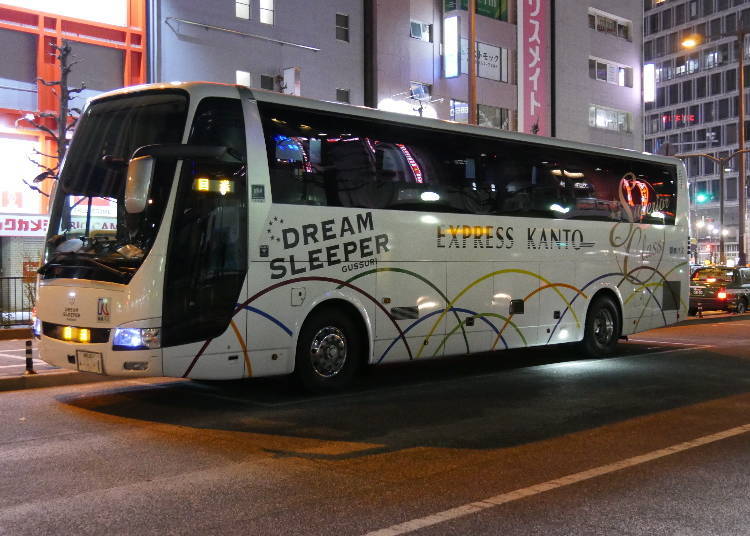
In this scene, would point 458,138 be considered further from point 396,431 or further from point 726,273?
point 726,273

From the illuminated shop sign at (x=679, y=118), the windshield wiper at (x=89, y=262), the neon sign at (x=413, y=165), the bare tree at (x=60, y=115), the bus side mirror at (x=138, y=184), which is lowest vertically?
the windshield wiper at (x=89, y=262)

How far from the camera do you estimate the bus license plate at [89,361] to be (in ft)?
30.4

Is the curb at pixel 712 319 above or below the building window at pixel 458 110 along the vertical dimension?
below

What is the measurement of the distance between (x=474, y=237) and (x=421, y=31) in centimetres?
2353

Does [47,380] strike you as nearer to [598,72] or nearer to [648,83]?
[598,72]

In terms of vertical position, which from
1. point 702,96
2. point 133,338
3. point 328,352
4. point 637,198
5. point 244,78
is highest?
point 702,96

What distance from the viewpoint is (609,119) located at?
43.4 m

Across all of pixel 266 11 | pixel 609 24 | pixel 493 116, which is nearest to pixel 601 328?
pixel 266 11

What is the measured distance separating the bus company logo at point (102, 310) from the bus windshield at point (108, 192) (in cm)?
26

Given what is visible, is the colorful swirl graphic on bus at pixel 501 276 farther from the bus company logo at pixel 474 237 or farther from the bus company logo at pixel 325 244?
the bus company logo at pixel 474 237

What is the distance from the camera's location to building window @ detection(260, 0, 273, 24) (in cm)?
2859

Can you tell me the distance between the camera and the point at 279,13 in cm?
2894

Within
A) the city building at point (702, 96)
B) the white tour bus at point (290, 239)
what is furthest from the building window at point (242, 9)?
the city building at point (702, 96)

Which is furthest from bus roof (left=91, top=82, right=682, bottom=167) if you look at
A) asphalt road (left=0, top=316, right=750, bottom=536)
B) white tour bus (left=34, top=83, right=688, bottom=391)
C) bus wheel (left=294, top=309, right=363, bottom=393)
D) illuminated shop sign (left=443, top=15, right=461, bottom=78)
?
illuminated shop sign (left=443, top=15, right=461, bottom=78)
